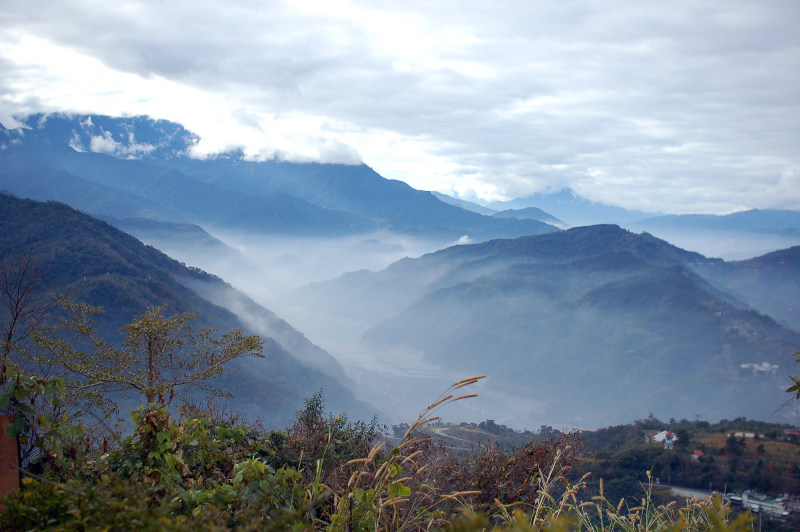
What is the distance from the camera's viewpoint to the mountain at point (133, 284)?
56.7 metres

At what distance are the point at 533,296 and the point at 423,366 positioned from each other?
59967 mm

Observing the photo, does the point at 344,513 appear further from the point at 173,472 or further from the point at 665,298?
the point at 665,298

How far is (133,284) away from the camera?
6162 cm

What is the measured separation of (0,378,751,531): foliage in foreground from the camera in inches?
80.0

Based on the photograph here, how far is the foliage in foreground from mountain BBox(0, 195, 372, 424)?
48.2 metres

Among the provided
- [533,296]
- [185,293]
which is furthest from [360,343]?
[185,293]

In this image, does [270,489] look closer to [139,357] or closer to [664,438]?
[139,357]

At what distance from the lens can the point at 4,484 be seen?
3.00 meters

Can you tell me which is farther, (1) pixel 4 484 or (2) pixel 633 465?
(2) pixel 633 465

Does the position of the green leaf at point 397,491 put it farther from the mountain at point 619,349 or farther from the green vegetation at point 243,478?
the mountain at point 619,349

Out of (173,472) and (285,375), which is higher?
(173,472)

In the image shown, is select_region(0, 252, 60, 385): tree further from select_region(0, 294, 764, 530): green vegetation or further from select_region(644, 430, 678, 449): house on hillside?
select_region(644, 430, 678, 449): house on hillside

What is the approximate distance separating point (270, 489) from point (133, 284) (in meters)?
67.1

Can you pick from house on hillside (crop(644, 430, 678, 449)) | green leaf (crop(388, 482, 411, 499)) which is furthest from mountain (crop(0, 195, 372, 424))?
green leaf (crop(388, 482, 411, 499))
